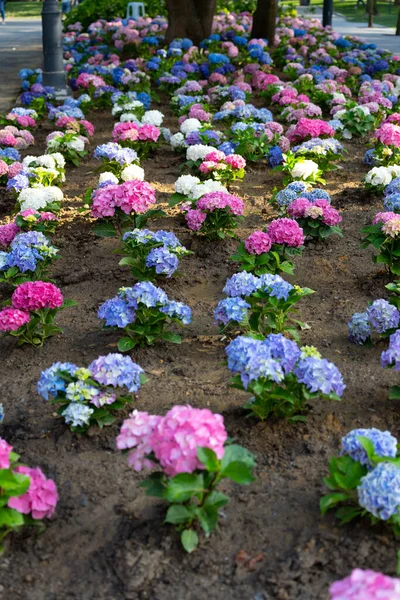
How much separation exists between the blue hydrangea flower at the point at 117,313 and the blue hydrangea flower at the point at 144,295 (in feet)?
0.12

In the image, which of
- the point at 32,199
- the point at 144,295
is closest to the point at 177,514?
the point at 144,295

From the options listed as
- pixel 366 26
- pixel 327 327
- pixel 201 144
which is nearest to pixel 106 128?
pixel 201 144

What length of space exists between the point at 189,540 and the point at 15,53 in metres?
15.2

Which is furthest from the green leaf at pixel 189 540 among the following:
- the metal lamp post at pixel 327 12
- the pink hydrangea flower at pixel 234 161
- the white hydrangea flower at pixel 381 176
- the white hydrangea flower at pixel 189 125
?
the metal lamp post at pixel 327 12

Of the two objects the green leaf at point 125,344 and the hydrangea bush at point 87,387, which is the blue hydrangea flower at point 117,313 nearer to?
the green leaf at point 125,344

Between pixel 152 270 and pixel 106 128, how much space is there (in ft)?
15.1

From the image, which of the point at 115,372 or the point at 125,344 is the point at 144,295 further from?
the point at 115,372

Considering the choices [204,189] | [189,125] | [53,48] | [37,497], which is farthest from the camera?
[53,48]

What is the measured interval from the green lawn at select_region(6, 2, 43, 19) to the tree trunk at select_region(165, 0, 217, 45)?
630 inches

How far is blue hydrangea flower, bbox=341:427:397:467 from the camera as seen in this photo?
276cm

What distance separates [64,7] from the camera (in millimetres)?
28312

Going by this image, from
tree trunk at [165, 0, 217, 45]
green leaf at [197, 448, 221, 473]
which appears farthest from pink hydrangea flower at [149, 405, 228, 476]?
tree trunk at [165, 0, 217, 45]

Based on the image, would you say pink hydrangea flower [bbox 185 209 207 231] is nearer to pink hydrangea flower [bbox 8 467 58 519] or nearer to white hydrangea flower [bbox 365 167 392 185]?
white hydrangea flower [bbox 365 167 392 185]

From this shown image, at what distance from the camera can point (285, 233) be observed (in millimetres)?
4535
